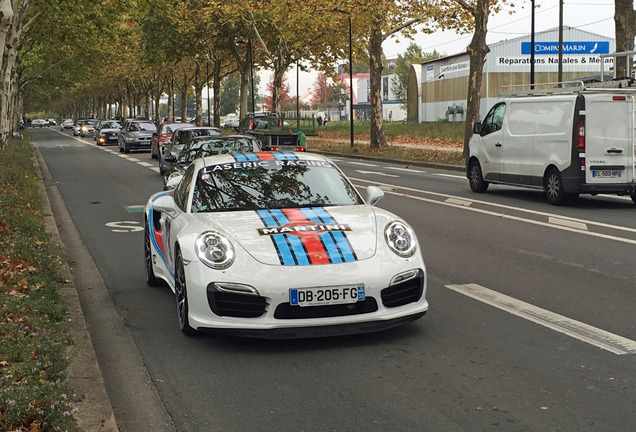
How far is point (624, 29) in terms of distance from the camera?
2308 cm

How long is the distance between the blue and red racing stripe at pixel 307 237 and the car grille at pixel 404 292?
365 millimetres

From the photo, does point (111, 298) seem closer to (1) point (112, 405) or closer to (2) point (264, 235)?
(2) point (264, 235)

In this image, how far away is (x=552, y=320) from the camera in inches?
271

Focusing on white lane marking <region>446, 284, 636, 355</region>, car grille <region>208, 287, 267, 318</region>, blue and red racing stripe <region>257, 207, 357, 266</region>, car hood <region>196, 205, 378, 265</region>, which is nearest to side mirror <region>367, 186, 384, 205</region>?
car hood <region>196, 205, 378, 265</region>

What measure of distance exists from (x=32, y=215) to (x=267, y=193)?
658 centimetres

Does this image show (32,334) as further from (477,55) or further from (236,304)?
(477,55)

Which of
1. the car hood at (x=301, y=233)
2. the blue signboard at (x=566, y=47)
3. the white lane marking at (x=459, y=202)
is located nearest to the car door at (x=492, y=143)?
the white lane marking at (x=459, y=202)

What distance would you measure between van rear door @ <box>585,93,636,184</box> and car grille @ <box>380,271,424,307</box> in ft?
32.8

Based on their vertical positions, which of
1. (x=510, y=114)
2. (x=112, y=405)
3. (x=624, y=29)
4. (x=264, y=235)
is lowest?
(x=112, y=405)

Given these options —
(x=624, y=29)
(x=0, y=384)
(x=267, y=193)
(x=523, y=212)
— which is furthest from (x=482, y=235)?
(x=624, y=29)

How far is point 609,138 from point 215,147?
740 cm

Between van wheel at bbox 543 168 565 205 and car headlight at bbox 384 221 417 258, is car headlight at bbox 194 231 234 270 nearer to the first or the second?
car headlight at bbox 384 221 417 258

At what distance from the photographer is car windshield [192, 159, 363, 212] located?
23.9 feet

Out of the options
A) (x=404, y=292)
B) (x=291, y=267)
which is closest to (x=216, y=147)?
(x=404, y=292)
